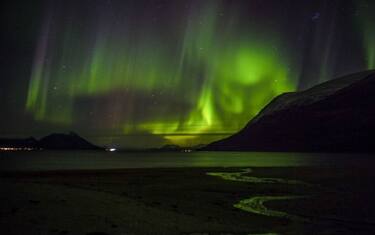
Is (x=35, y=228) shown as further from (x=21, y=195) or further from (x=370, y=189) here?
(x=370, y=189)

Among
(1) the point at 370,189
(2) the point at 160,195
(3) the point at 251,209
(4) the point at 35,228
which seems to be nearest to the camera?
(4) the point at 35,228

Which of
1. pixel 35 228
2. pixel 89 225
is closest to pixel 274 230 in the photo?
pixel 89 225

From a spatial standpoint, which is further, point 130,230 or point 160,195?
point 160,195

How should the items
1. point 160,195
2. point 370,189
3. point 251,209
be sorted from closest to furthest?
point 251,209 < point 160,195 < point 370,189

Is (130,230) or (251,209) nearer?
(130,230)

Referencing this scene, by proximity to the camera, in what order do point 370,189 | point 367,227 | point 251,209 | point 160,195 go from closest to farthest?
point 367,227, point 251,209, point 160,195, point 370,189

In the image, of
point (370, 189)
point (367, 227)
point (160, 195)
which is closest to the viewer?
point (367, 227)

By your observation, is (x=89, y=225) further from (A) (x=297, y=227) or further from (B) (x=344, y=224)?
(B) (x=344, y=224)

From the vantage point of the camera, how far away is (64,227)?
19328mm

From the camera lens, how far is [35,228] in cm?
1878

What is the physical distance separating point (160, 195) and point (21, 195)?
34.7ft

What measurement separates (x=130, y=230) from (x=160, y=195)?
17067 millimetres

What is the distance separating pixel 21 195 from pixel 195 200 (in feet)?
42.1

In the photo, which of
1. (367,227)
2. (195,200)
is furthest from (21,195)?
(367,227)
